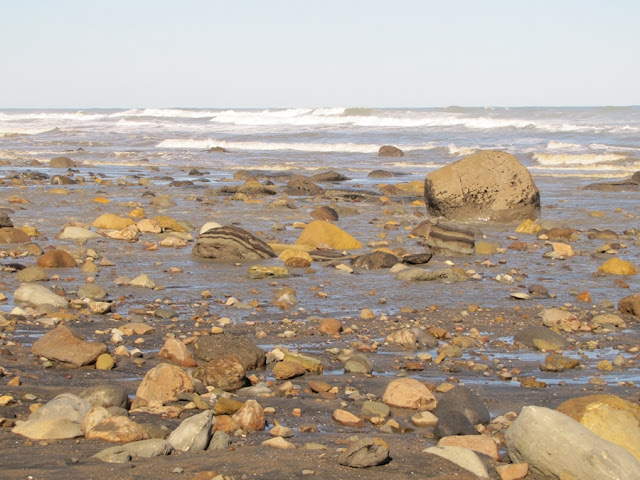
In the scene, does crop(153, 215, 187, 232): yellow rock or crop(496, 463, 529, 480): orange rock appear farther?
crop(153, 215, 187, 232): yellow rock

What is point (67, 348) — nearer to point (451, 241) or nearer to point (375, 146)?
point (451, 241)

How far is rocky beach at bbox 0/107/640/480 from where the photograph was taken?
339cm

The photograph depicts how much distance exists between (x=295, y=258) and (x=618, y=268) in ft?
11.5

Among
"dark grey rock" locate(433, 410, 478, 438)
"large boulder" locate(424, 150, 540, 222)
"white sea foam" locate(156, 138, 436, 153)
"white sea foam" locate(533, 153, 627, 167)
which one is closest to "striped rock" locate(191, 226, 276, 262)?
"large boulder" locate(424, 150, 540, 222)

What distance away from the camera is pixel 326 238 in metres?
9.70

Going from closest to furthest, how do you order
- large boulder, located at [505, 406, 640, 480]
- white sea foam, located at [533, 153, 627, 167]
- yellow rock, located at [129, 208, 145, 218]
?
large boulder, located at [505, 406, 640, 480] → yellow rock, located at [129, 208, 145, 218] → white sea foam, located at [533, 153, 627, 167]

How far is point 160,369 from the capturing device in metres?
4.34

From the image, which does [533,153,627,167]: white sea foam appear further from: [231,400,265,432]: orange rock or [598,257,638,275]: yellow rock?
[231,400,265,432]: orange rock

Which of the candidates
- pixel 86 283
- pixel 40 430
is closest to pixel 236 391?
pixel 40 430

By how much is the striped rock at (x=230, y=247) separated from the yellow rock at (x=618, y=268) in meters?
3.69

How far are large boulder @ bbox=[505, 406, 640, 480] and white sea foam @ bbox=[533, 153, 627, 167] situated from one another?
76.7ft

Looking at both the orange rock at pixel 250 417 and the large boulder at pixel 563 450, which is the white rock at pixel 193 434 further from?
the large boulder at pixel 563 450

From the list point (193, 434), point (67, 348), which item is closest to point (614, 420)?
point (193, 434)

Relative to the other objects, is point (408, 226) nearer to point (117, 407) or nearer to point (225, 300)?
point (225, 300)
